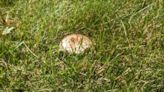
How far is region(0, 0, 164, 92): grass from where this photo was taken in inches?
87.5

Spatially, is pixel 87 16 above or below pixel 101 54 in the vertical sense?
above

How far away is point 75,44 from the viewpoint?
2393 mm

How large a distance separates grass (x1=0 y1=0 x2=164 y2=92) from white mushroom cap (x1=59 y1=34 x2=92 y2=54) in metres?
0.04

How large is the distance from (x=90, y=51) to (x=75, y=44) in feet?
0.33

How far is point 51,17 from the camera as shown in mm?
2539

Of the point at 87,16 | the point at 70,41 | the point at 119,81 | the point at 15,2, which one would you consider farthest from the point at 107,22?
the point at 15,2

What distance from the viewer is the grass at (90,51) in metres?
2.22

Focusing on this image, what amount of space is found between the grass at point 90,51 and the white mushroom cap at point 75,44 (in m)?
0.04

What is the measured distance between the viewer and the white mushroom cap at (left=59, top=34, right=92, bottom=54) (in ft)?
7.75

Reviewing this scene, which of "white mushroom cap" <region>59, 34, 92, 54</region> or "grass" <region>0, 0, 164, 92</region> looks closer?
"grass" <region>0, 0, 164, 92</region>

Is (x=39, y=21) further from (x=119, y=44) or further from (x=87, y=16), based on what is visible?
(x=119, y=44)

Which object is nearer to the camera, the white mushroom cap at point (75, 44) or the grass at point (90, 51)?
the grass at point (90, 51)

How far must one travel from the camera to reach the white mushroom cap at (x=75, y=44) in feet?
7.75

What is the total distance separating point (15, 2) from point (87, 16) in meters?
0.51
